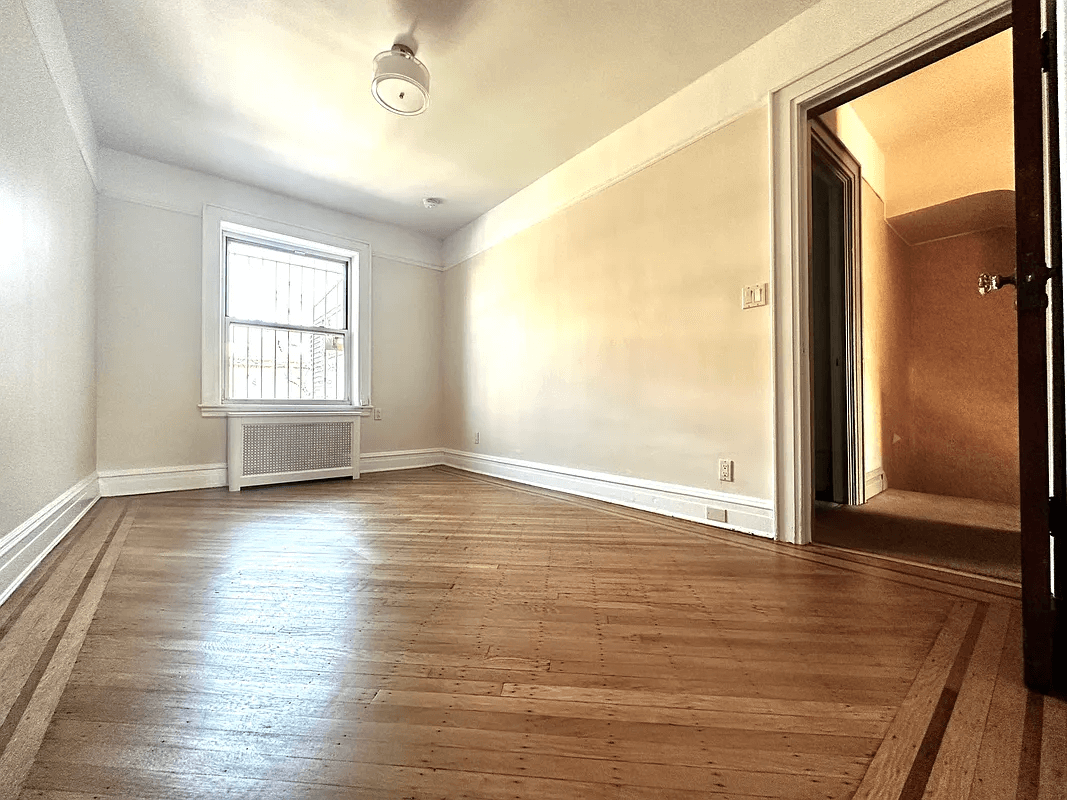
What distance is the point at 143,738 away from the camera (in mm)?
975

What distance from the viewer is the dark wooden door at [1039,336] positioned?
Answer: 1128mm

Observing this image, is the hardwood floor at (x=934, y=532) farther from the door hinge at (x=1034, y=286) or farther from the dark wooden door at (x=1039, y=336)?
the door hinge at (x=1034, y=286)

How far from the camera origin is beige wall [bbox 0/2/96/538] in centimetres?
185

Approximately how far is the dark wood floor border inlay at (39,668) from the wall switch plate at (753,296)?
117 inches

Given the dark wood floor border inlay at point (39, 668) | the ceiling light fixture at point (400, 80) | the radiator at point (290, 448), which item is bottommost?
the dark wood floor border inlay at point (39, 668)

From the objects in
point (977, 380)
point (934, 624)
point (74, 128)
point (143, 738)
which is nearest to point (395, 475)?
point (74, 128)

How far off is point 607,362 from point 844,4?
2190 millimetres

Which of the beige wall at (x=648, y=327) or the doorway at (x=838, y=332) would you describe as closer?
the beige wall at (x=648, y=327)

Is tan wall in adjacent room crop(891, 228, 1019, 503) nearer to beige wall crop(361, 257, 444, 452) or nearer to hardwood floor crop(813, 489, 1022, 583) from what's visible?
hardwood floor crop(813, 489, 1022, 583)

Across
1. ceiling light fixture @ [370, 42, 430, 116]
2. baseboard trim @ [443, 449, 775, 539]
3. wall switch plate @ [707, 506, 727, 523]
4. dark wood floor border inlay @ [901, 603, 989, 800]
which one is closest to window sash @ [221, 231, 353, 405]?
baseboard trim @ [443, 449, 775, 539]

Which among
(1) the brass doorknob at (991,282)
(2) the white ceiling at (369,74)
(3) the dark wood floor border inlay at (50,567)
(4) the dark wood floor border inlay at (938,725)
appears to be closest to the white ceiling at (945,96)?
(2) the white ceiling at (369,74)

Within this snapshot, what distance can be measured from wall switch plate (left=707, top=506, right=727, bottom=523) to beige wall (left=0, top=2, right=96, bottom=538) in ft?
10.2

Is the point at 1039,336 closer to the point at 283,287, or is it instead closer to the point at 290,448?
the point at 290,448

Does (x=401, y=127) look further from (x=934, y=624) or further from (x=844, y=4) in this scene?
(x=934, y=624)
